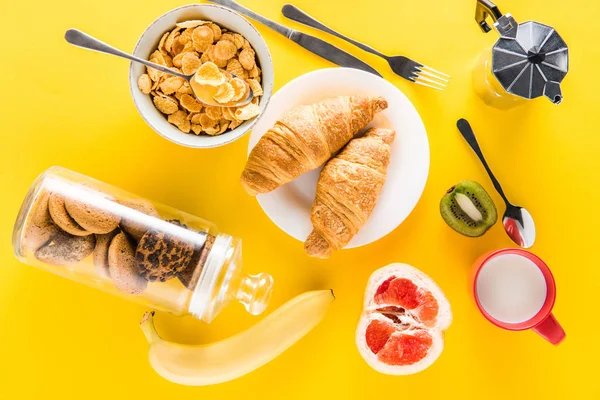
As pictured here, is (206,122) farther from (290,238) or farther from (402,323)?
(402,323)

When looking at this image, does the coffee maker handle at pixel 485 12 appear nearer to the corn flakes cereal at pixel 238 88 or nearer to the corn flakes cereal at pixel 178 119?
the corn flakes cereal at pixel 238 88

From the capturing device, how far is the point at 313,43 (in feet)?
4.71

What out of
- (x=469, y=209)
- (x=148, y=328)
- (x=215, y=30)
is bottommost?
(x=148, y=328)

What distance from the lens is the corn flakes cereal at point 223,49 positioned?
1.24 metres

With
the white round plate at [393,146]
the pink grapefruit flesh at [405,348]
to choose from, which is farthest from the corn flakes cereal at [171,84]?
the pink grapefruit flesh at [405,348]

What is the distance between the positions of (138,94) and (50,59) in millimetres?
437

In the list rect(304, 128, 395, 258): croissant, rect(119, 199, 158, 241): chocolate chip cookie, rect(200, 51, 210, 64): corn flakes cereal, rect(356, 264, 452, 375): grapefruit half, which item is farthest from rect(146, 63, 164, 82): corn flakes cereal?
rect(356, 264, 452, 375): grapefruit half

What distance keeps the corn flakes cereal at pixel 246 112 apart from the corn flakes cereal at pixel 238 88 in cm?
3

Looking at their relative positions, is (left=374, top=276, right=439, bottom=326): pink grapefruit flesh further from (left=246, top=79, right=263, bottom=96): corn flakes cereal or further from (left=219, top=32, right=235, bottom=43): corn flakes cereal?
(left=219, top=32, right=235, bottom=43): corn flakes cereal

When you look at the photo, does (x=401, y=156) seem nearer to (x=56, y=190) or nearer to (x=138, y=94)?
(x=138, y=94)

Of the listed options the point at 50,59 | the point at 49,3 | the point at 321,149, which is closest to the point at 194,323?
the point at 321,149

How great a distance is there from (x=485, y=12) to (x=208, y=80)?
74 centimetres

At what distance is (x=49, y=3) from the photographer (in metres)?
1.45

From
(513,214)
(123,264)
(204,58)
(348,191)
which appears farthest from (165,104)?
(513,214)
